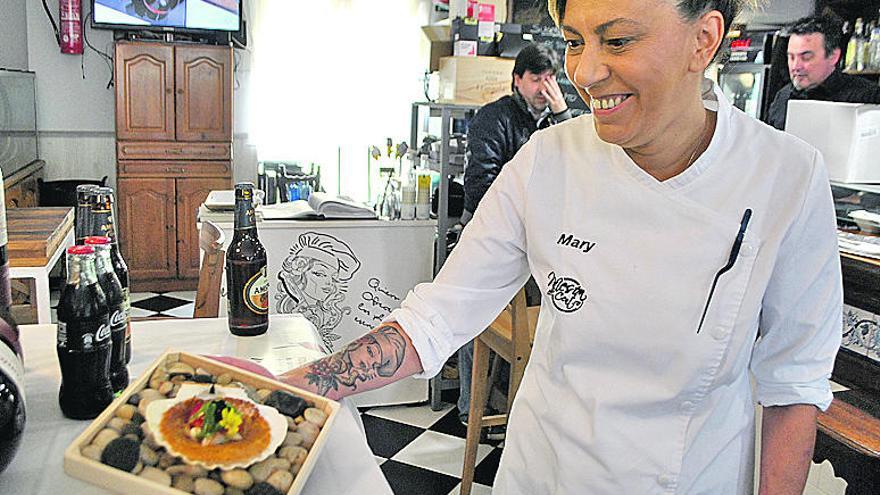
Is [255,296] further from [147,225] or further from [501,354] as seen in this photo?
[147,225]

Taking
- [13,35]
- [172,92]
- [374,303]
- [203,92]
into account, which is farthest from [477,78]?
[13,35]

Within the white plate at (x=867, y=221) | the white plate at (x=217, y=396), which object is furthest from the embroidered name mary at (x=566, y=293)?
the white plate at (x=867, y=221)

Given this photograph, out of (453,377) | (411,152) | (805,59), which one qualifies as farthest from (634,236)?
(805,59)

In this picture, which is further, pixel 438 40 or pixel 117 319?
pixel 438 40

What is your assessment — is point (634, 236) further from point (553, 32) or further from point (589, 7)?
point (553, 32)

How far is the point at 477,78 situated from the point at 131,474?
11.5ft

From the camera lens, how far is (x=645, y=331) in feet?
3.59

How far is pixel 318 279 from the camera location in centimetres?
323

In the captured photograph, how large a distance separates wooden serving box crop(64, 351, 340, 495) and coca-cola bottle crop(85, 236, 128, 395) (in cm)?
21

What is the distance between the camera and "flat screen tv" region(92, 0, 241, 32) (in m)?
5.13

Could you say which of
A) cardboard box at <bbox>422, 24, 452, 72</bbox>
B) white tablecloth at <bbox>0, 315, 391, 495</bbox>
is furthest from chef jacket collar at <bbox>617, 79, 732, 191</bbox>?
cardboard box at <bbox>422, 24, 452, 72</bbox>

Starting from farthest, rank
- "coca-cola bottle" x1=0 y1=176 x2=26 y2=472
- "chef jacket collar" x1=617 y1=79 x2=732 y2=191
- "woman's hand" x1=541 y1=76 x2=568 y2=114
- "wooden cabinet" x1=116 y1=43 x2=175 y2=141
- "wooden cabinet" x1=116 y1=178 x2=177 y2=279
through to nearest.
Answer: "wooden cabinet" x1=116 y1=178 x2=177 y2=279, "wooden cabinet" x1=116 y1=43 x2=175 y2=141, "woman's hand" x1=541 y1=76 x2=568 y2=114, "chef jacket collar" x1=617 y1=79 x2=732 y2=191, "coca-cola bottle" x1=0 y1=176 x2=26 y2=472

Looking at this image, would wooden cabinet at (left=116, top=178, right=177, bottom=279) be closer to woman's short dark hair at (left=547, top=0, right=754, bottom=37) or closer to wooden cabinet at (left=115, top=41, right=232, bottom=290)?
wooden cabinet at (left=115, top=41, right=232, bottom=290)

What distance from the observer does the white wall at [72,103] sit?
5.46 metres
